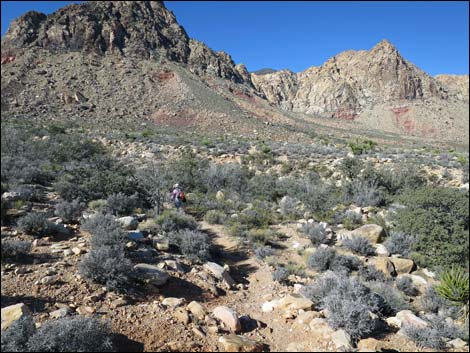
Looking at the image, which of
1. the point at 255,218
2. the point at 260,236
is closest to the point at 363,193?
the point at 255,218

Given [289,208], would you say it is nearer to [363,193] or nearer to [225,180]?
[363,193]

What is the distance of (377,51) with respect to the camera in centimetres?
9738

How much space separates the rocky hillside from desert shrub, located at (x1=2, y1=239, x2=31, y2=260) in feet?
108

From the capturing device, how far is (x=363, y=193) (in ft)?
41.3

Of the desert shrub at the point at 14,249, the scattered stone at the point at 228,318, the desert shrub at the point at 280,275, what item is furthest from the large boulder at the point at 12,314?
the desert shrub at the point at 280,275

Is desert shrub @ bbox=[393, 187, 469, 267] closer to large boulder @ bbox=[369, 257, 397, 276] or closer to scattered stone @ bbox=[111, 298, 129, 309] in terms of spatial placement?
large boulder @ bbox=[369, 257, 397, 276]

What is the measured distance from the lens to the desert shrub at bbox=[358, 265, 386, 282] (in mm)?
7164

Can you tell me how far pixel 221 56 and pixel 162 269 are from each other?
75769 mm

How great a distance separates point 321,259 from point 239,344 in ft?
12.2

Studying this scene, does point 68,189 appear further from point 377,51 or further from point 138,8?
point 377,51

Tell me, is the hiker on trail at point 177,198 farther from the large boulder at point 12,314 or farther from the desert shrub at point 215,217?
the large boulder at point 12,314

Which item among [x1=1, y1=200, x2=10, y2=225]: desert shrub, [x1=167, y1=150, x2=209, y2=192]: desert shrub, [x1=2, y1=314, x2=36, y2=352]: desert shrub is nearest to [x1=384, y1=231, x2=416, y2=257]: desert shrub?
[x1=167, y1=150, x2=209, y2=192]: desert shrub

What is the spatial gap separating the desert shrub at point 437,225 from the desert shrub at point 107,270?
6.66 m

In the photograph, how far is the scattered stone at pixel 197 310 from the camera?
499 cm
